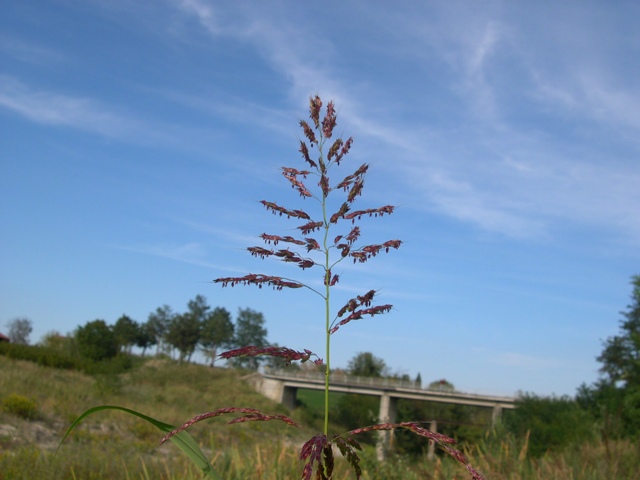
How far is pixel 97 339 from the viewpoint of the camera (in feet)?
209

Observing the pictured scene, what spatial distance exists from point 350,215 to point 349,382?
217 feet

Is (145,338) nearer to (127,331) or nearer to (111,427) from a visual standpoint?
(127,331)

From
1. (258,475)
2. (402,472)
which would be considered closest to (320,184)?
(258,475)

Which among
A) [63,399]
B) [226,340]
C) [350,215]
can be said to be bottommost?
[63,399]

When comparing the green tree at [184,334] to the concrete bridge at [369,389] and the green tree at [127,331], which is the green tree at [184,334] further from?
the concrete bridge at [369,389]

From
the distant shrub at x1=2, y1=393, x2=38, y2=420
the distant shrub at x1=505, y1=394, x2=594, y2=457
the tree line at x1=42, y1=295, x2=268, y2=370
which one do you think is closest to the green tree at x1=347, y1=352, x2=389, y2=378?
the tree line at x1=42, y1=295, x2=268, y2=370

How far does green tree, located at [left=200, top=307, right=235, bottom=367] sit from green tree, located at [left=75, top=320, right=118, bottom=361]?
2302cm

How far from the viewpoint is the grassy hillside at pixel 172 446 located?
5719 millimetres

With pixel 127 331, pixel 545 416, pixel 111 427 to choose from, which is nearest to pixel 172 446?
pixel 111 427

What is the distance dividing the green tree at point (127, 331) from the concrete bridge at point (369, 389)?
2240 cm

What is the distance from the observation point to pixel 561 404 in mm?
Answer: 48969

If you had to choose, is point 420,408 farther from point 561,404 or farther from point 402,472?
point 402,472

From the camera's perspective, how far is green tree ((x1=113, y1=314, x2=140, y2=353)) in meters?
83.2

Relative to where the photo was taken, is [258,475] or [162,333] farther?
[162,333]
